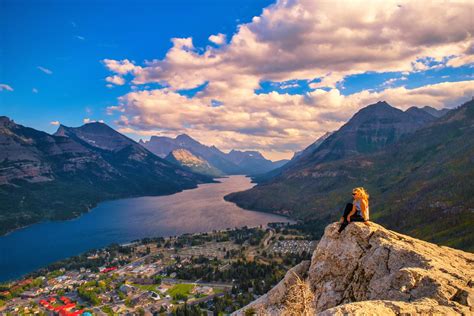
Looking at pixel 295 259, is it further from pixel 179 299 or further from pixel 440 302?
pixel 440 302

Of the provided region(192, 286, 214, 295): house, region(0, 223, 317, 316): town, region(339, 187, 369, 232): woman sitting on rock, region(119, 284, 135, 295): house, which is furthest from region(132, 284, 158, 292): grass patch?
region(339, 187, 369, 232): woman sitting on rock

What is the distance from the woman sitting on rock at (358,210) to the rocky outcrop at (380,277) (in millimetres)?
528

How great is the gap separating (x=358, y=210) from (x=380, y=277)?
14.5ft

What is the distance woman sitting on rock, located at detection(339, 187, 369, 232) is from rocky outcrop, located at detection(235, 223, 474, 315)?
1.73ft

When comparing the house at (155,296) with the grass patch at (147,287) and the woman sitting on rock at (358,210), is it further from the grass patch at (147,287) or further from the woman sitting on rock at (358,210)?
the woman sitting on rock at (358,210)

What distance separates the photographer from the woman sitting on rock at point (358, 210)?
19297 mm

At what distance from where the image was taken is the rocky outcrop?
476 inches

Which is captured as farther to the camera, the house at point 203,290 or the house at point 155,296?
the house at point 203,290

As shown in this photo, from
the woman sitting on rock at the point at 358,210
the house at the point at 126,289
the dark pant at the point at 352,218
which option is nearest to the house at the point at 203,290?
the house at the point at 126,289

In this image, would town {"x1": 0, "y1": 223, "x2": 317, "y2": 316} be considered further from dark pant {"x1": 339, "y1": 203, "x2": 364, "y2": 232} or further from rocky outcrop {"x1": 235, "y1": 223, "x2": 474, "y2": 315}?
dark pant {"x1": 339, "y1": 203, "x2": 364, "y2": 232}

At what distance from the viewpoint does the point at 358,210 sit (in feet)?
64.6

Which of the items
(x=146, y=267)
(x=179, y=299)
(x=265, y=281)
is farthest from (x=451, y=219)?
(x=146, y=267)

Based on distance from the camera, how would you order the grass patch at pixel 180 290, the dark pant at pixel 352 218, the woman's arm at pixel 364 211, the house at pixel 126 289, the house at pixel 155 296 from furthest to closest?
the house at pixel 126 289 < the grass patch at pixel 180 290 < the house at pixel 155 296 < the dark pant at pixel 352 218 < the woman's arm at pixel 364 211

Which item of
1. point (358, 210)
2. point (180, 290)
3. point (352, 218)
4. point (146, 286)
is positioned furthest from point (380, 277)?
point (146, 286)
